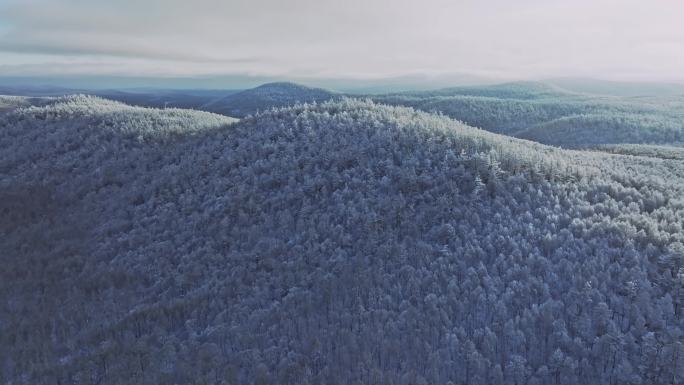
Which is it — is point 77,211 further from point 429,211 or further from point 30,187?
point 429,211

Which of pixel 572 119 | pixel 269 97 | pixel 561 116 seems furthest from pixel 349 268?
pixel 269 97

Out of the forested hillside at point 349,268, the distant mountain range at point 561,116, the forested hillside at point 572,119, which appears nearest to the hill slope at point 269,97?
the distant mountain range at point 561,116

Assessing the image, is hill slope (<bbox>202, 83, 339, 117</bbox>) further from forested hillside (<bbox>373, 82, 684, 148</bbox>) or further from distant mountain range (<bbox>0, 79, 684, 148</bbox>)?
forested hillside (<bbox>373, 82, 684, 148</bbox>)

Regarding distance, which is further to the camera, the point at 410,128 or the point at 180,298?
the point at 410,128

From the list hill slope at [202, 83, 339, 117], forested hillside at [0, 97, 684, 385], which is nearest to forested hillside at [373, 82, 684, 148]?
forested hillside at [0, 97, 684, 385]

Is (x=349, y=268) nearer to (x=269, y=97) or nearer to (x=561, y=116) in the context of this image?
(x=561, y=116)

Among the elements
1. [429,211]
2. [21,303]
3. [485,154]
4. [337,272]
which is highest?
[485,154]

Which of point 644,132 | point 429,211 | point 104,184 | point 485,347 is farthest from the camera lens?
point 644,132

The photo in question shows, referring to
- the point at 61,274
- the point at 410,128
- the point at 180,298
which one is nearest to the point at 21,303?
the point at 61,274
